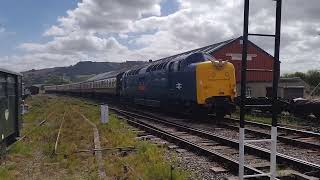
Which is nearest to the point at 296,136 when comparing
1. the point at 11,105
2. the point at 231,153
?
the point at 231,153

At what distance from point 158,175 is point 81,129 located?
10.2m

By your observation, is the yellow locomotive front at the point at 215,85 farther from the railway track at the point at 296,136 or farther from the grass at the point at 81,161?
the grass at the point at 81,161

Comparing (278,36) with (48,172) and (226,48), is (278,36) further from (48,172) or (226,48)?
(226,48)

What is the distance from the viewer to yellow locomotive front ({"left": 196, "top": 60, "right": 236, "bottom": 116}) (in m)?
19.4

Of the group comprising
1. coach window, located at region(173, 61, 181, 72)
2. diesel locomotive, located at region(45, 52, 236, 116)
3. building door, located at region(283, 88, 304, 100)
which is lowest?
building door, located at region(283, 88, 304, 100)

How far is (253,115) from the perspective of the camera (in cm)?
2336

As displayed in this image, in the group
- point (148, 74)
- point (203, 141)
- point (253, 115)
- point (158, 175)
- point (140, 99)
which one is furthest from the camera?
point (140, 99)

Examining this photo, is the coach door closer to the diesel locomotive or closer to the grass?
the grass

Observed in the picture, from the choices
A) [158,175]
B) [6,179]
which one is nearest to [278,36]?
[158,175]

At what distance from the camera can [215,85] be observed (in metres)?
19.6

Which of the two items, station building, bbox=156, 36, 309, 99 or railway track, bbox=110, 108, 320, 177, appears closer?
railway track, bbox=110, 108, 320, 177

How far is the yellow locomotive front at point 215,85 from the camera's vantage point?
19375 millimetres

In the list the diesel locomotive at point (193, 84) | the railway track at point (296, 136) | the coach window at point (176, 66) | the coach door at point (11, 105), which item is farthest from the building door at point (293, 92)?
the coach door at point (11, 105)

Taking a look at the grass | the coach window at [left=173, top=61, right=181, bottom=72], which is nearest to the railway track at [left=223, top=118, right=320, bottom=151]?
the grass
